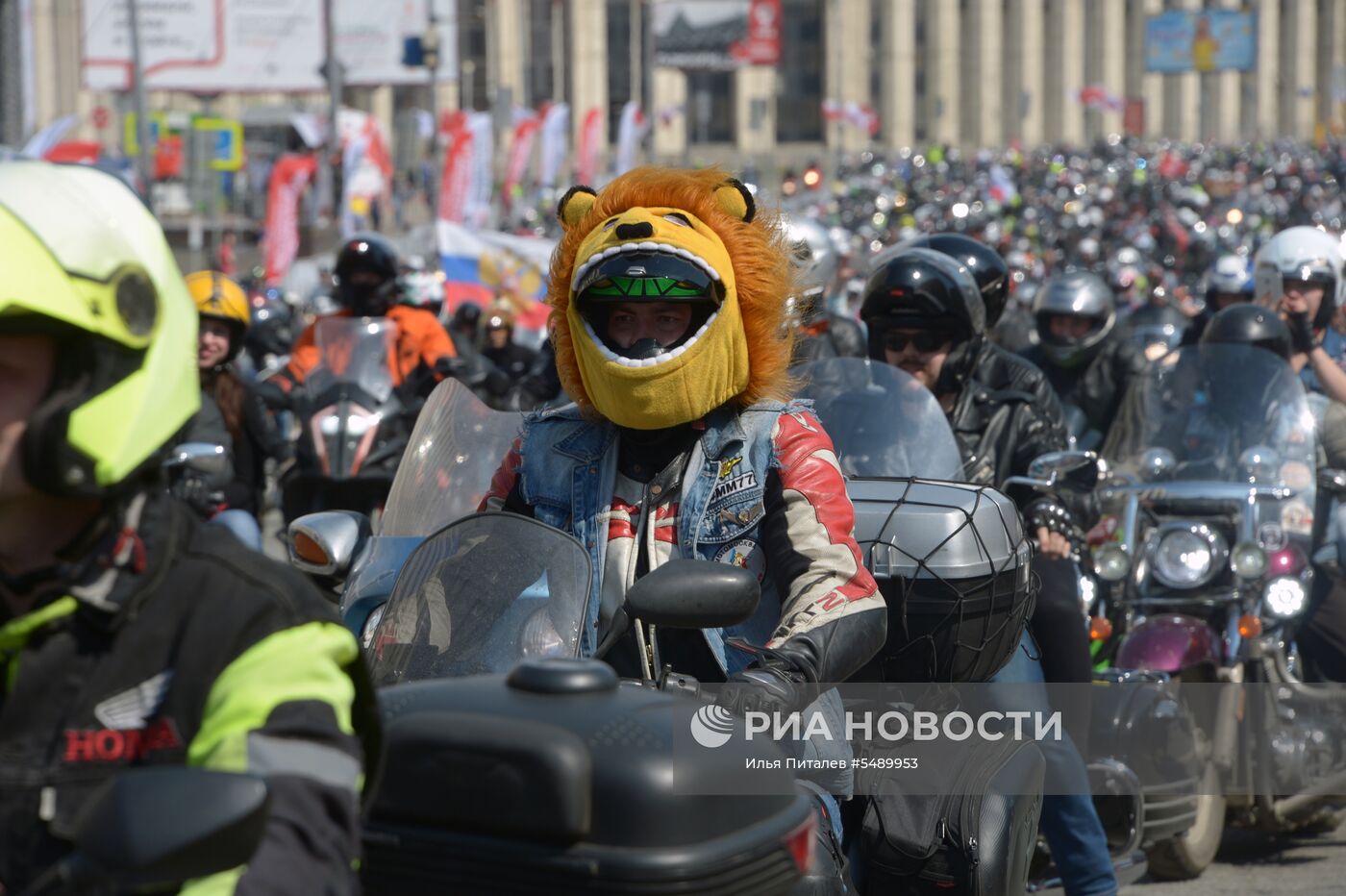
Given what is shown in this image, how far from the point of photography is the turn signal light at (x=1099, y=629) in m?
6.07

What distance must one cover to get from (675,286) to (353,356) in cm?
553

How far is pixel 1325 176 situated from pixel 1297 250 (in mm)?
35444

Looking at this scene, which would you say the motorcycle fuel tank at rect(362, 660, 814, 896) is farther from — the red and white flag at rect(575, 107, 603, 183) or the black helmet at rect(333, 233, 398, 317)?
the red and white flag at rect(575, 107, 603, 183)

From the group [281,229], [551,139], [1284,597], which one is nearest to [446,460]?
[1284,597]

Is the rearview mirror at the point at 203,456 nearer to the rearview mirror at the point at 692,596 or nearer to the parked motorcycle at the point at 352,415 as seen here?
the parked motorcycle at the point at 352,415

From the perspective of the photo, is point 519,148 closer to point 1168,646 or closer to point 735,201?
point 1168,646

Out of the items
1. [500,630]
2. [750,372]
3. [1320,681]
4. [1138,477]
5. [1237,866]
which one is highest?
[750,372]

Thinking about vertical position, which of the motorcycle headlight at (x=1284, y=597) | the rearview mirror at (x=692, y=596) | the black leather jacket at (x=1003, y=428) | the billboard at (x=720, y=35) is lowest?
the motorcycle headlight at (x=1284, y=597)

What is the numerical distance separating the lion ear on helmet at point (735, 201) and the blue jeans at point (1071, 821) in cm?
160

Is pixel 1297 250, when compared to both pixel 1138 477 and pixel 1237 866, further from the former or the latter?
pixel 1237 866

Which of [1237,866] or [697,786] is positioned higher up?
[697,786]

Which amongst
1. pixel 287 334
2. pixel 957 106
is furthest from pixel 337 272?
pixel 957 106

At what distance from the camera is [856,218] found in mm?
38969

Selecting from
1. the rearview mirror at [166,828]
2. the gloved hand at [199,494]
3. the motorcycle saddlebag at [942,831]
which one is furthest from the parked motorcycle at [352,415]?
the rearview mirror at [166,828]
